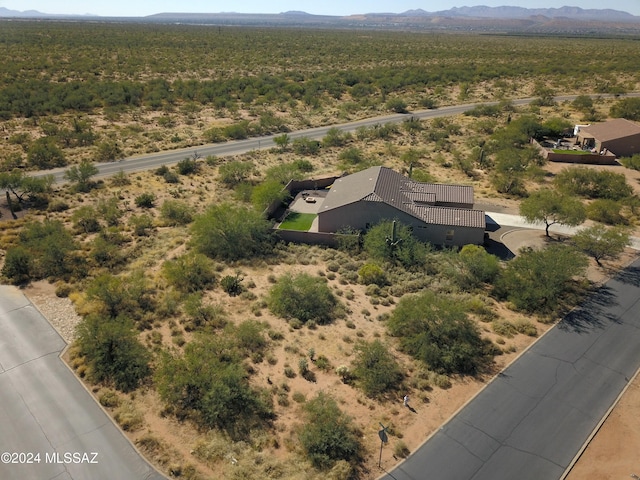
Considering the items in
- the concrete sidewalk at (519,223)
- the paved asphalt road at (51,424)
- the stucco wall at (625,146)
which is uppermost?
the stucco wall at (625,146)

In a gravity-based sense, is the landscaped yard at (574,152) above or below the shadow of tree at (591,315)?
above

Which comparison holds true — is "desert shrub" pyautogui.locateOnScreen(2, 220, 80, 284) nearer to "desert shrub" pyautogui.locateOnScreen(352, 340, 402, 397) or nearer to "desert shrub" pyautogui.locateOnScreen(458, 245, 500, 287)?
"desert shrub" pyautogui.locateOnScreen(352, 340, 402, 397)

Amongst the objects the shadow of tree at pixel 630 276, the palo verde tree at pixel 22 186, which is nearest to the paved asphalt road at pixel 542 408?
the shadow of tree at pixel 630 276

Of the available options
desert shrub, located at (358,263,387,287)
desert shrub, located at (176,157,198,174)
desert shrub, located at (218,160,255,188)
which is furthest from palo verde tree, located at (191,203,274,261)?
desert shrub, located at (176,157,198,174)

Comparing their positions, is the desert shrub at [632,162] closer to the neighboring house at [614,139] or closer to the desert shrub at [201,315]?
the neighboring house at [614,139]

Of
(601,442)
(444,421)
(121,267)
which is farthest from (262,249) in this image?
(601,442)

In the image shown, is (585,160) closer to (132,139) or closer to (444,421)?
(444,421)

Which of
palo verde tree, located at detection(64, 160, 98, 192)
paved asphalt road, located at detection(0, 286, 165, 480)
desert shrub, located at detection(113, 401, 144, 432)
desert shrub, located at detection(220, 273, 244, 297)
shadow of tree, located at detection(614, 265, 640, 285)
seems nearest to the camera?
paved asphalt road, located at detection(0, 286, 165, 480)

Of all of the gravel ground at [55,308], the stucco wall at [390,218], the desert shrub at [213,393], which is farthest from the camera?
the stucco wall at [390,218]
